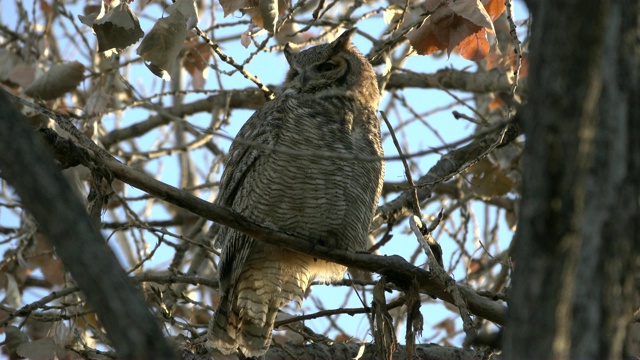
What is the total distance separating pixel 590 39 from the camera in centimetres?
128

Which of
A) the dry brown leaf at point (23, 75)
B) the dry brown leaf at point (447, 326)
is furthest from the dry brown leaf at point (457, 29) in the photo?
the dry brown leaf at point (447, 326)

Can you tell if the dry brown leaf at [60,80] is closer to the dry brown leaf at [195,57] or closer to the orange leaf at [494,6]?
the dry brown leaf at [195,57]

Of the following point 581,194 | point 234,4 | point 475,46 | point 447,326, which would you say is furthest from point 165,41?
point 447,326

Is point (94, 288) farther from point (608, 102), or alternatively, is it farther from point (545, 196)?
point (608, 102)

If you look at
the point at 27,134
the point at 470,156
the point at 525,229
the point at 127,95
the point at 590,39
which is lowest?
the point at 525,229

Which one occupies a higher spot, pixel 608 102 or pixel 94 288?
pixel 608 102

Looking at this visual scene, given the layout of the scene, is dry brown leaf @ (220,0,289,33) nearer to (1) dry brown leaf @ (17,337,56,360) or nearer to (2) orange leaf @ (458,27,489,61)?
(2) orange leaf @ (458,27,489,61)

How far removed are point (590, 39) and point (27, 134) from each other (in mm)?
980

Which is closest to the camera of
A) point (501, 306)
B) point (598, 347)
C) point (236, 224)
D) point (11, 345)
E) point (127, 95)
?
point (598, 347)

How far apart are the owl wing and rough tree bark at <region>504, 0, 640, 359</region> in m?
2.22

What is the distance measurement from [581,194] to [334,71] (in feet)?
9.59

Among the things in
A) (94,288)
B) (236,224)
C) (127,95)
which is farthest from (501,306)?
(127,95)

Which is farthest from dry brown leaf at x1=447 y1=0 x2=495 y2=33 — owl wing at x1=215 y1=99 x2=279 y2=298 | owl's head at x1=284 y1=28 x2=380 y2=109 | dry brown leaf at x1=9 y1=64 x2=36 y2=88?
dry brown leaf at x1=9 y1=64 x2=36 y2=88

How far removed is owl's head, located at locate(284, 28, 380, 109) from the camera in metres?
3.99
